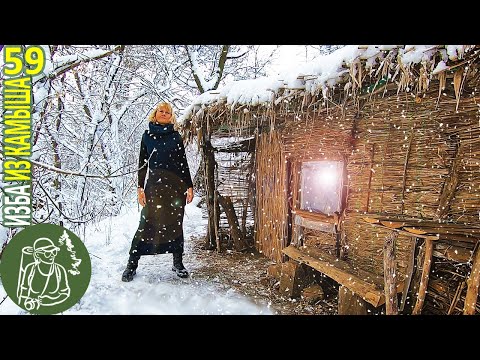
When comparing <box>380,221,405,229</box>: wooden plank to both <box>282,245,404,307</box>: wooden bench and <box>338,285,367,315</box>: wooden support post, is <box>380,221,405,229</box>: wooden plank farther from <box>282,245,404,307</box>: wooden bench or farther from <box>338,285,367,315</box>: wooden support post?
<box>338,285,367,315</box>: wooden support post

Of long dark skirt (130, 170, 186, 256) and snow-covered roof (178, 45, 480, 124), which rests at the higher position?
snow-covered roof (178, 45, 480, 124)

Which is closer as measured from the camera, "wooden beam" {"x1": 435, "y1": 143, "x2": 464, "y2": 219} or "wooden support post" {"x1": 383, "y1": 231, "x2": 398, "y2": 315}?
"wooden support post" {"x1": 383, "y1": 231, "x2": 398, "y2": 315}

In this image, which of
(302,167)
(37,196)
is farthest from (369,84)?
(37,196)

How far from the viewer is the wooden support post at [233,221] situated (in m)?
4.64

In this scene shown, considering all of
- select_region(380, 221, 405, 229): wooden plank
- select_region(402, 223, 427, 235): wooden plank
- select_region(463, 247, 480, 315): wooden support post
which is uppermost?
select_region(380, 221, 405, 229): wooden plank

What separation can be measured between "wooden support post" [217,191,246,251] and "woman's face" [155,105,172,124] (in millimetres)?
1990

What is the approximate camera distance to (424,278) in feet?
7.25

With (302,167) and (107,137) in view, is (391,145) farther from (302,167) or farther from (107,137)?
(107,137)

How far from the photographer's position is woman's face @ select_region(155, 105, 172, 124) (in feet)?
9.92

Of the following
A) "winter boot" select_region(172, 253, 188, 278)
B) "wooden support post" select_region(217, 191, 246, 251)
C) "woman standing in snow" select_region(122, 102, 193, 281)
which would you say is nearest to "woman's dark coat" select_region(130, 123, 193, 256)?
"woman standing in snow" select_region(122, 102, 193, 281)

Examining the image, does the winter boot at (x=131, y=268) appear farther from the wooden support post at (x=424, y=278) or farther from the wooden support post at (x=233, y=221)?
the wooden support post at (x=424, y=278)

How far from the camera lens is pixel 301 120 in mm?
3619

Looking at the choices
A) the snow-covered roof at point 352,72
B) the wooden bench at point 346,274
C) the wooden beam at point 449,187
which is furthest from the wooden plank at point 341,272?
the snow-covered roof at point 352,72

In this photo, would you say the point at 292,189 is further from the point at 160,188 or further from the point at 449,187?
the point at 449,187
